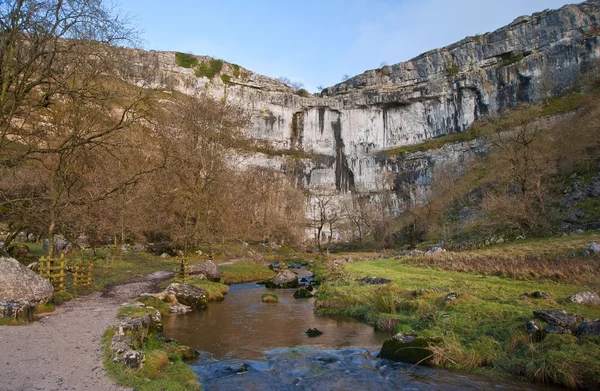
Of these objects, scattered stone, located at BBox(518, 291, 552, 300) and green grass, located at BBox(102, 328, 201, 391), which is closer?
green grass, located at BBox(102, 328, 201, 391)

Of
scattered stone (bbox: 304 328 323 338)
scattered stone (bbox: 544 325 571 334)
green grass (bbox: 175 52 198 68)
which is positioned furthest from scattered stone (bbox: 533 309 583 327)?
green grass (bbox: 175 52 198 68)

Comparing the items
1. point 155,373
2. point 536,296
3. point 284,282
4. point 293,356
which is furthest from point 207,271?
point 536,296

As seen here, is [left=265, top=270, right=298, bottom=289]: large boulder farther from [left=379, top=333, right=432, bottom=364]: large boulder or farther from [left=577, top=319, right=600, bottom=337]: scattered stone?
[left=577, top=319, right=600, bottom=337]: scattered stone

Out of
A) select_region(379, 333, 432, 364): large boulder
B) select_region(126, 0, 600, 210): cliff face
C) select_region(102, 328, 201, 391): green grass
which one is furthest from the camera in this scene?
select_region(126, 0, 600, 210): cliff face

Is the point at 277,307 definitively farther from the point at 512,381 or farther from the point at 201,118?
the point at 201,118

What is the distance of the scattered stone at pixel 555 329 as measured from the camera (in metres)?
8.21

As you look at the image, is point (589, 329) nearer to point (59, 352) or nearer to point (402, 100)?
point (59, 352)

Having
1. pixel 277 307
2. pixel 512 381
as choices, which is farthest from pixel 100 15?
pixel 512 381

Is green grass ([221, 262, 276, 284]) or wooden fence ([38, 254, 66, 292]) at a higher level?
wooden fence ([38, 254, 66, 292])

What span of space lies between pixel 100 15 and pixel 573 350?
15.3 meters

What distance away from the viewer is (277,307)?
621 inches

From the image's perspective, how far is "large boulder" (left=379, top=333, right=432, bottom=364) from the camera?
895 cm

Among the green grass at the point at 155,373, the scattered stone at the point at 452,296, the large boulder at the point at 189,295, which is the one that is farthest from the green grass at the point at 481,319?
the green grass at the point at 155,373

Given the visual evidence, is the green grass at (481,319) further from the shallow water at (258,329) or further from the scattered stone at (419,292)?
the shallow water at (258,329)
